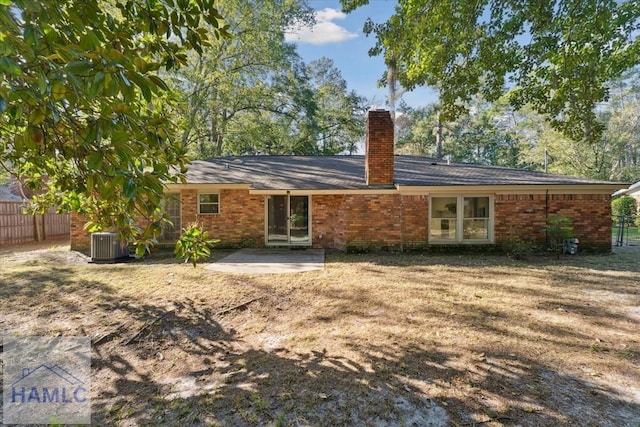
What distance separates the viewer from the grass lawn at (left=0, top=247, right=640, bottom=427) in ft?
8.38

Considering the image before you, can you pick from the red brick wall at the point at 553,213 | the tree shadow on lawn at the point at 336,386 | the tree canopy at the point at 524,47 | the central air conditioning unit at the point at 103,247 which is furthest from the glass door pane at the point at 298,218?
the tree shadow on lawn at the point at 336,386

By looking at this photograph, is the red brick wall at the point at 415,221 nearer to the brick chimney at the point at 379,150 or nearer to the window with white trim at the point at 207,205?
the brick chimney at the point at 379,150

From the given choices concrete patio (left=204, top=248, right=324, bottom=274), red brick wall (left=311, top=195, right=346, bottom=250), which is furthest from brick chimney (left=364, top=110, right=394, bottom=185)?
concrete patio (left=204, top=248, right=324, bottom=274)

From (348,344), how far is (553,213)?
8.90 metres

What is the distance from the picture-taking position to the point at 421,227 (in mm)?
9617

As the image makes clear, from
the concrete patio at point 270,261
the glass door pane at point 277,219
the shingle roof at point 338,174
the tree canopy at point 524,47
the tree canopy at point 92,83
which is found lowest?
the concrete patio at point 270,261

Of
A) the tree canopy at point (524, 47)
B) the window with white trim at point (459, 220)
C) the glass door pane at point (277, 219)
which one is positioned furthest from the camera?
the glass door pane at point (277, 219)

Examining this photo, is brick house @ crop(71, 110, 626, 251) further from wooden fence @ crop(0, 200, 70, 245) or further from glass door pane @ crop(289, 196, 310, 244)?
wooden fence @ crop(0, 200, 70, 245)

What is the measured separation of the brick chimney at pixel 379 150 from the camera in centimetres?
976

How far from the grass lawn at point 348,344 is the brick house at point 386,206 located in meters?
2.82

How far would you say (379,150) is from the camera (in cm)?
987

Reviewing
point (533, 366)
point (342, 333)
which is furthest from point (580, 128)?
point (342, 333)

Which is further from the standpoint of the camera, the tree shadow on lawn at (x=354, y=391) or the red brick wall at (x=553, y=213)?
the red brick wall at (x=553, y=213)

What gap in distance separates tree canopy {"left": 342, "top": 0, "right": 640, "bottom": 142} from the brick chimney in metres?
3.25
